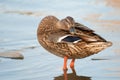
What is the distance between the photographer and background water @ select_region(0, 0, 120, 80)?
278 inches

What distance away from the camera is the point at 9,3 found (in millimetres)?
11383

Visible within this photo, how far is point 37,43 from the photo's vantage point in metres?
8.73

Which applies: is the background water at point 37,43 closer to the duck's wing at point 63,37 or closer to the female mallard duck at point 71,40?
the female mallard duck at point 71,40

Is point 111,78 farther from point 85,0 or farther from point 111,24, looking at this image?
point 85,0

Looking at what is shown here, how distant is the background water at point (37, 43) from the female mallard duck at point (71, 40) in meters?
0.18

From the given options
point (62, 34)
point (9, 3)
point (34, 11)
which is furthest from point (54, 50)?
point (9, 3)

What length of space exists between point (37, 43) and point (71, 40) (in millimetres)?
1522

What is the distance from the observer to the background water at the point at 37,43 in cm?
706

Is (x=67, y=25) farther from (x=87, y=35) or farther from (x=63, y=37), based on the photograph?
(x=87, y=35)

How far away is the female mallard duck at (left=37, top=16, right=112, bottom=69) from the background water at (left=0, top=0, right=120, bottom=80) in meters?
0.18

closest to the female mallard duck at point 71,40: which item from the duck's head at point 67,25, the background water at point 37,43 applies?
the duck's head at point 67,25

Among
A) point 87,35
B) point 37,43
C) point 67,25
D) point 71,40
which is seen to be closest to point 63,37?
point 71,40

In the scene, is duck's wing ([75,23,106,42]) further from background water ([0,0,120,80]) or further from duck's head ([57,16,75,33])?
background water ([0,0,120,80])

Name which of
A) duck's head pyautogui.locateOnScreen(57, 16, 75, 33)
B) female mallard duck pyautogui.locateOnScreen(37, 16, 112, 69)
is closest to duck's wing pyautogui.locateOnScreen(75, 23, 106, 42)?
female mallard duck pyautogui.locateOnScreen(37, 16, 112, 69)
